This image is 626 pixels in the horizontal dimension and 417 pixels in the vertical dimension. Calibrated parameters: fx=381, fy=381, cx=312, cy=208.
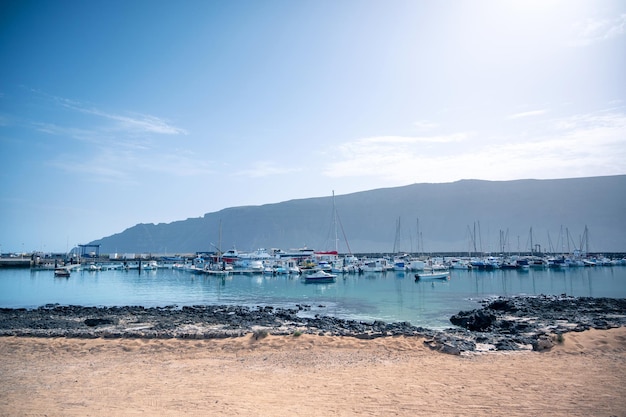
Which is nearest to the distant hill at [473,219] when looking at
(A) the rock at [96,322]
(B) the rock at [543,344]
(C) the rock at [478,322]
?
(C) the rock at [478,322]

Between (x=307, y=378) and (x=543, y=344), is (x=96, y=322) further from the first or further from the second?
(x=543, y=344)

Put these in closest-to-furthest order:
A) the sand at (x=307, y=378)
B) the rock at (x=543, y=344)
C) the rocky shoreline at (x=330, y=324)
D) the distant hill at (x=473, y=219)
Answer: the sand at (x=307, y=378), the rock at (x=543, y=344), the rocky shoreline at (x=330, y=324), the distant hill at (x=473, y=219)

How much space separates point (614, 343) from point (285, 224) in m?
187

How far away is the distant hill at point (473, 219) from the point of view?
14300cm

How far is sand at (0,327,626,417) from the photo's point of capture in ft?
24.8

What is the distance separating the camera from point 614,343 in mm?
12211

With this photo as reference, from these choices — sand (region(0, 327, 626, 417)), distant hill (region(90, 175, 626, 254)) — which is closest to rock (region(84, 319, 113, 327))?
sand (region(0, 327, 626, 417))

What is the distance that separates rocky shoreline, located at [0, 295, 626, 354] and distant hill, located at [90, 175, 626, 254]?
349 ft

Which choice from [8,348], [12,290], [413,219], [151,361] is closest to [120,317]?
[8,348]

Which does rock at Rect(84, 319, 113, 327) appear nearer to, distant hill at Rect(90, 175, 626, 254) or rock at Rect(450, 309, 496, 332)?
rock at Rect(450, 309, 496, 332)

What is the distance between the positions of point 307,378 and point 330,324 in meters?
9.48

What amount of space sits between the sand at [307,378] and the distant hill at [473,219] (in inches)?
4676

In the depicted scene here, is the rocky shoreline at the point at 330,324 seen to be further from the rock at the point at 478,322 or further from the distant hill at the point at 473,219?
the distant hill at the point at 473,219

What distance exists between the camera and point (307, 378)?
970 centimetres
